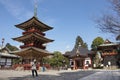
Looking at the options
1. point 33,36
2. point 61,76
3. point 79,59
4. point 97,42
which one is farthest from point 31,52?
point 97,42

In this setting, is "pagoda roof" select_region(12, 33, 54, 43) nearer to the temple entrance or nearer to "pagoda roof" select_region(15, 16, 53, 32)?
"pagoda roof" select_region(15, 16, 53, 32)

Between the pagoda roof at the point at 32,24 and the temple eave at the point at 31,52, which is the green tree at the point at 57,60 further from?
the temple eave at the point at 31,52

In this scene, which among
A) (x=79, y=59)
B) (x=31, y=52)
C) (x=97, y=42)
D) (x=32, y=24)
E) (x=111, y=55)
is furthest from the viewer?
(x=97, y=42)

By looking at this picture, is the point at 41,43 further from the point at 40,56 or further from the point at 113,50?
the point at 113,50

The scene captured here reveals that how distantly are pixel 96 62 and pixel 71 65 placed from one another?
10.2m

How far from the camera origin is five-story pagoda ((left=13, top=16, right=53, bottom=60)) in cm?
4531

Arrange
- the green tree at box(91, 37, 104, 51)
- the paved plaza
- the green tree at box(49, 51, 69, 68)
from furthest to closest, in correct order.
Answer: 1. the green tree at box(91, 37, 104, 51)
2. the green tree at box(49, 51, 69, 68)
3. the paved plaza

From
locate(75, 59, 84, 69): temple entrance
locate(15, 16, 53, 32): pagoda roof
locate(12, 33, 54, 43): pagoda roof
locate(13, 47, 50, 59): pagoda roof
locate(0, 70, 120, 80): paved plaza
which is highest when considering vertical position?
locate(15, 16, 53, 32): pagoda roof

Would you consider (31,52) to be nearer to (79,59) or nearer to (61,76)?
(79,59)

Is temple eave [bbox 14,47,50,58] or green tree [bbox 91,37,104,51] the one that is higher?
green tree [bbox 91,37,104,51]

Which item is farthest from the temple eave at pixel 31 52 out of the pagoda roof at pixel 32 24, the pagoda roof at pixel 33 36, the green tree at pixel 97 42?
the green tree at pixel 97 42

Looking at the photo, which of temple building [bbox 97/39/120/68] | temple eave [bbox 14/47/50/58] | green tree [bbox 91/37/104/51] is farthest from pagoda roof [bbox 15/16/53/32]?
green tree [bbox 91/37/104/51]

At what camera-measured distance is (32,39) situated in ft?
157

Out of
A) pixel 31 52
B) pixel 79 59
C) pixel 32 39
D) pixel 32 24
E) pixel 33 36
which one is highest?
pixel 32 24
